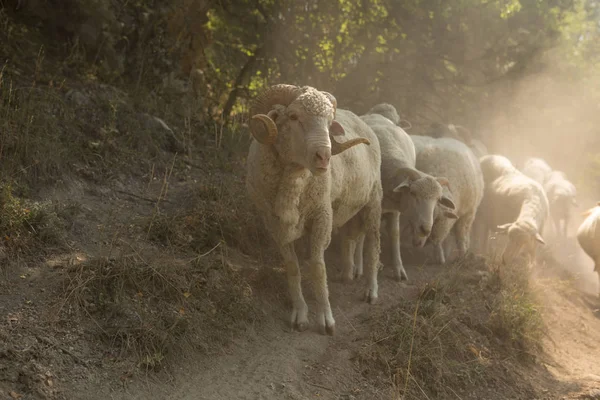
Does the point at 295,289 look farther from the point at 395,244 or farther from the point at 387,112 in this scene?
the point at 387,112

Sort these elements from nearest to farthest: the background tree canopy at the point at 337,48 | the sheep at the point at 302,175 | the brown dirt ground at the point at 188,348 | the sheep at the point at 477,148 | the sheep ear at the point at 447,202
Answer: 1. the brown dirt ground at the point at 188,348
2. the sheep at the point at 302,175
3. the sheep ear at the point at 447,202
4. the background tree canopy at the point at 337,48
5. the sheep at the point at 477,148

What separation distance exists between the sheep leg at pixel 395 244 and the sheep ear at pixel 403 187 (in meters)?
0.59

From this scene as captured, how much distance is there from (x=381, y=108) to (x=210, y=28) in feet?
11.2

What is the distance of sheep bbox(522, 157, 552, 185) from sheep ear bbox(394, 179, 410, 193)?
721 centimetres

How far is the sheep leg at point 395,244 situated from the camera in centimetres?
862

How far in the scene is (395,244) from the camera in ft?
28.8

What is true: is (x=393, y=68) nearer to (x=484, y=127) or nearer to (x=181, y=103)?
(x=484, y=127)

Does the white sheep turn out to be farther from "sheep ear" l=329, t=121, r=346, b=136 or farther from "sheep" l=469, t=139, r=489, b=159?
"sheep ear" l=329, t=121, r=346, b=136

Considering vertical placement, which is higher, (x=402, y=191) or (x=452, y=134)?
(x=452, y=134)

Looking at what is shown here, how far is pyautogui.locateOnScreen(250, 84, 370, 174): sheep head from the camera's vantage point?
5.56 metres

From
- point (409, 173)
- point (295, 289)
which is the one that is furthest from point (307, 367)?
point (409, 173)

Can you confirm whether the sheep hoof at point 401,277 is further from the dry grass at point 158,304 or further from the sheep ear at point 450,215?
the dry grass at point 158,304

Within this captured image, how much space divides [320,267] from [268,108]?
5.40ft

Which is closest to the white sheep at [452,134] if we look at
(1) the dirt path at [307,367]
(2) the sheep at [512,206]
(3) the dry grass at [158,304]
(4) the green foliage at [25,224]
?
(2) the sheep at [512,206]
